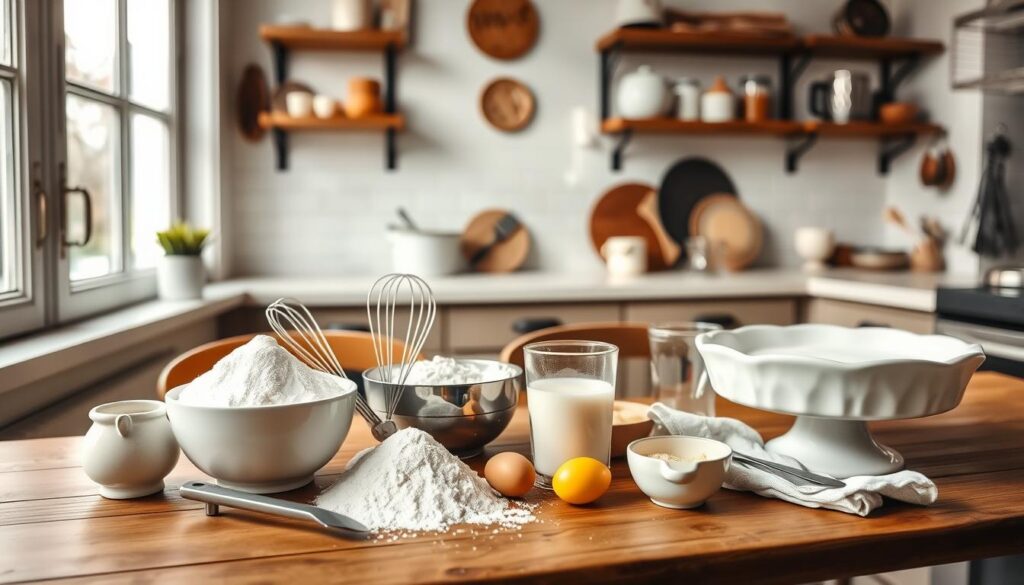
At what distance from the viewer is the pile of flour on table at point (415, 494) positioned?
33.1 inches

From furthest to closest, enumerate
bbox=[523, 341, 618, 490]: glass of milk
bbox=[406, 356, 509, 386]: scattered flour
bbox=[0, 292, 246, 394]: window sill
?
1. bbox=[0, 292, 246, 394]: window sill
2. bbox=[406, 356, 509, 386]: scattered flour
3. bbox=[523, 341, 618, 490]: glass of milk

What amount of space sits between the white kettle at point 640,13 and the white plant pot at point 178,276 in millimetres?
1886

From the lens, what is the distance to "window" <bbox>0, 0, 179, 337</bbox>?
168 centimetres

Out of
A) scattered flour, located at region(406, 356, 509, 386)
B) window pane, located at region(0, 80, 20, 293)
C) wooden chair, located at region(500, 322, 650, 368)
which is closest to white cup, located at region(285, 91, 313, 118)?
window pane, located at region(0, 80, 20, 293)

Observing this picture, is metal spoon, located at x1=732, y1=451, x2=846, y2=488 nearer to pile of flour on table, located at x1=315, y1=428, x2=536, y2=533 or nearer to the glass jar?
pile of flour on table, located at x1=315, y1=428, x2=536, y2=533

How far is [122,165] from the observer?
2342mm

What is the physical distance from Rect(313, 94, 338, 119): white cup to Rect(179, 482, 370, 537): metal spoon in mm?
2360

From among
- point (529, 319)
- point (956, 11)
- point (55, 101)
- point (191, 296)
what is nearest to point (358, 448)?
point (55, 101)

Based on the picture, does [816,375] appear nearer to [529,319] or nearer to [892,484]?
[892,484]

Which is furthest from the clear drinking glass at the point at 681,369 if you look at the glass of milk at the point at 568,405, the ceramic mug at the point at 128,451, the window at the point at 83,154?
the window at the point at 83,154

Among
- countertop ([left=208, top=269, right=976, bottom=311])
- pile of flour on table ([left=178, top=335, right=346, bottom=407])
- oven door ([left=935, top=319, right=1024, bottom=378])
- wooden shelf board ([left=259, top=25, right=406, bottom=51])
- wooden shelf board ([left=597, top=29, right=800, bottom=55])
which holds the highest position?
wooden shelf board ([left=597, top=29, right=800, bottom=55])

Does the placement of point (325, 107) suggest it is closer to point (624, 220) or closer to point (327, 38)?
point (327, 38)

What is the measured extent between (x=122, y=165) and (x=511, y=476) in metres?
1.90

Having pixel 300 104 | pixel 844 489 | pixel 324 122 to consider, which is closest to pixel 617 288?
pixel 324 122
